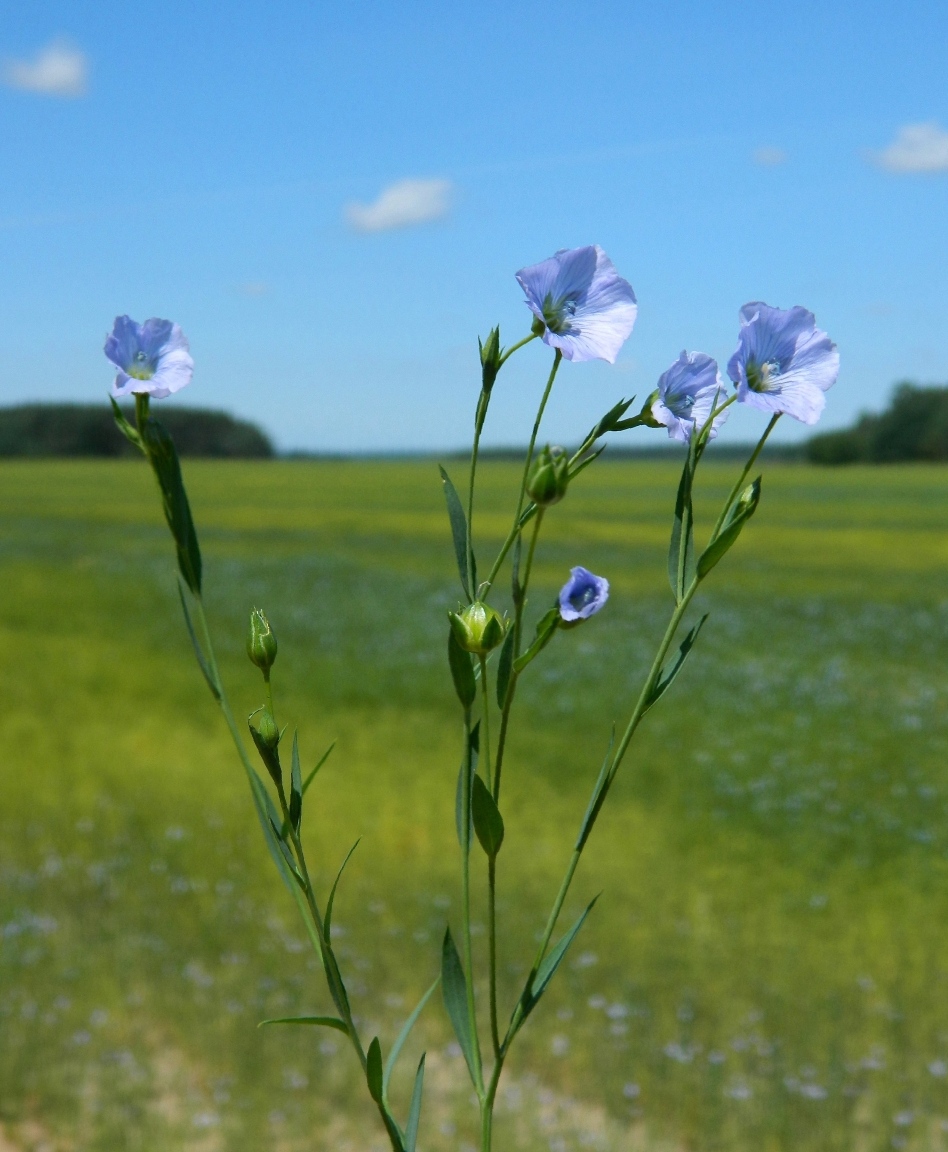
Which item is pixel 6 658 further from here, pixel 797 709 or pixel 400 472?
pixel 400 472

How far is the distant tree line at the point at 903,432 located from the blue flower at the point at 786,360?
5997 centimetres

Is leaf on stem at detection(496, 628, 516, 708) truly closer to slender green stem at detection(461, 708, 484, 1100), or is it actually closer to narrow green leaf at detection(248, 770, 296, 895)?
slender green stem at detection(461, 708, 484, 1100)

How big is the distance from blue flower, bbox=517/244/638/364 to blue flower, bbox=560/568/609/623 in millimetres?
160

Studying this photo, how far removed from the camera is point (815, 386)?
34.1 inches

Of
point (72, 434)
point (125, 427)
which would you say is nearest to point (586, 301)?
point (125, 427)

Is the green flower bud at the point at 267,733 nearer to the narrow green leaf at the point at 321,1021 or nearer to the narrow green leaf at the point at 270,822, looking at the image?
the narrow green leaf at the point at 270,822

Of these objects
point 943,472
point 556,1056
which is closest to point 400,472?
point 943,472

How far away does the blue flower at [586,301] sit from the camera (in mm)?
852

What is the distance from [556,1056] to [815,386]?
3805 mm

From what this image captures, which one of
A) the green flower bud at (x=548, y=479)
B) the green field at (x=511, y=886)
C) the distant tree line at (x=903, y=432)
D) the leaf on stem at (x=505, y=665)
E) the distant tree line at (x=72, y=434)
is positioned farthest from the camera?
the distant tree line at (x=903, y=432)

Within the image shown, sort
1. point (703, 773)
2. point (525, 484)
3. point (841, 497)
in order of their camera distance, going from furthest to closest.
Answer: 1. point (841, 497)
2. point (703, 773)
3. point (525, 484)

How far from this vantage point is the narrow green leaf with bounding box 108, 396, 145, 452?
0.83 meters

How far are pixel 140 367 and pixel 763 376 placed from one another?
0.43 metres

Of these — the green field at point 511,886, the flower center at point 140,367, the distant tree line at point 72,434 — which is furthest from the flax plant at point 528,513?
the distant tree line at point 72,434
